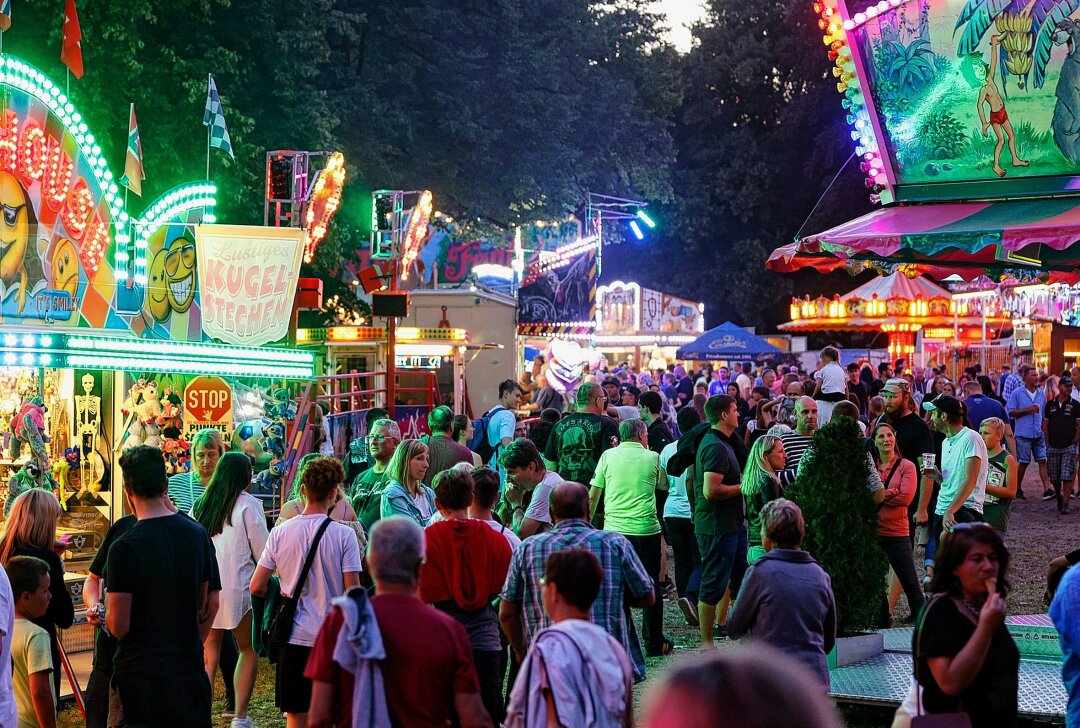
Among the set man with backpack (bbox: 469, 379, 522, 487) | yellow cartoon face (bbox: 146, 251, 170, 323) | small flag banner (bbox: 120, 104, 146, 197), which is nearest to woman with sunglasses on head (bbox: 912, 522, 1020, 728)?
man with backpack (bbox: 469, 379, 522, 487)

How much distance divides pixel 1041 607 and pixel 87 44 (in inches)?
549

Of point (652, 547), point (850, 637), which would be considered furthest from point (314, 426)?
point (850, 637)

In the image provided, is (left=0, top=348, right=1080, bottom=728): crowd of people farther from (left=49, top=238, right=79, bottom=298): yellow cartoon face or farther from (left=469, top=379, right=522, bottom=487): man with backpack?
(left=49, top=238, right=79, bottom=298): yellow cartoon face

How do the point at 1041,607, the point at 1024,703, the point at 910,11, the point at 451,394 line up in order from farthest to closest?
the point at 451,394 < the point at 1041,607 < the point at 910,11 < the point at 1024,703

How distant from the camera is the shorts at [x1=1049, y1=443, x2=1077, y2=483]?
18.1 meters

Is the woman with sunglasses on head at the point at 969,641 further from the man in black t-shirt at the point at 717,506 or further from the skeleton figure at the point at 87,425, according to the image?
the skeleton figure at the point at 87,425

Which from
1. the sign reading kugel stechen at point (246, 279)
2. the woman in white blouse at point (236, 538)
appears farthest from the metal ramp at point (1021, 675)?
the sign reading kugel stechen at point (246, 279)

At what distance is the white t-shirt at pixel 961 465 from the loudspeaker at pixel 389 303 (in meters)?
7.47

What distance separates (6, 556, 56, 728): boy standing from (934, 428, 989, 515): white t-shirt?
669 centimetres

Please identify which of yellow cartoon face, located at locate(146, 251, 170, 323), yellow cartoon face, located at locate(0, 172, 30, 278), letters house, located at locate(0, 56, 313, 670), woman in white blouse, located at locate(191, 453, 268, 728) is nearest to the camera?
woman in white blouse, located at locate(191, 453, 268, 728)

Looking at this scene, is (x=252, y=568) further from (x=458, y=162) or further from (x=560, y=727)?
(x=458, y=162)

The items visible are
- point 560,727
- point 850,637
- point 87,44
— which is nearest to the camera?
point 560,727

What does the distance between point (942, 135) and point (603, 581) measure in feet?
19.4

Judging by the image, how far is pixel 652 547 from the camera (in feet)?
31.3
